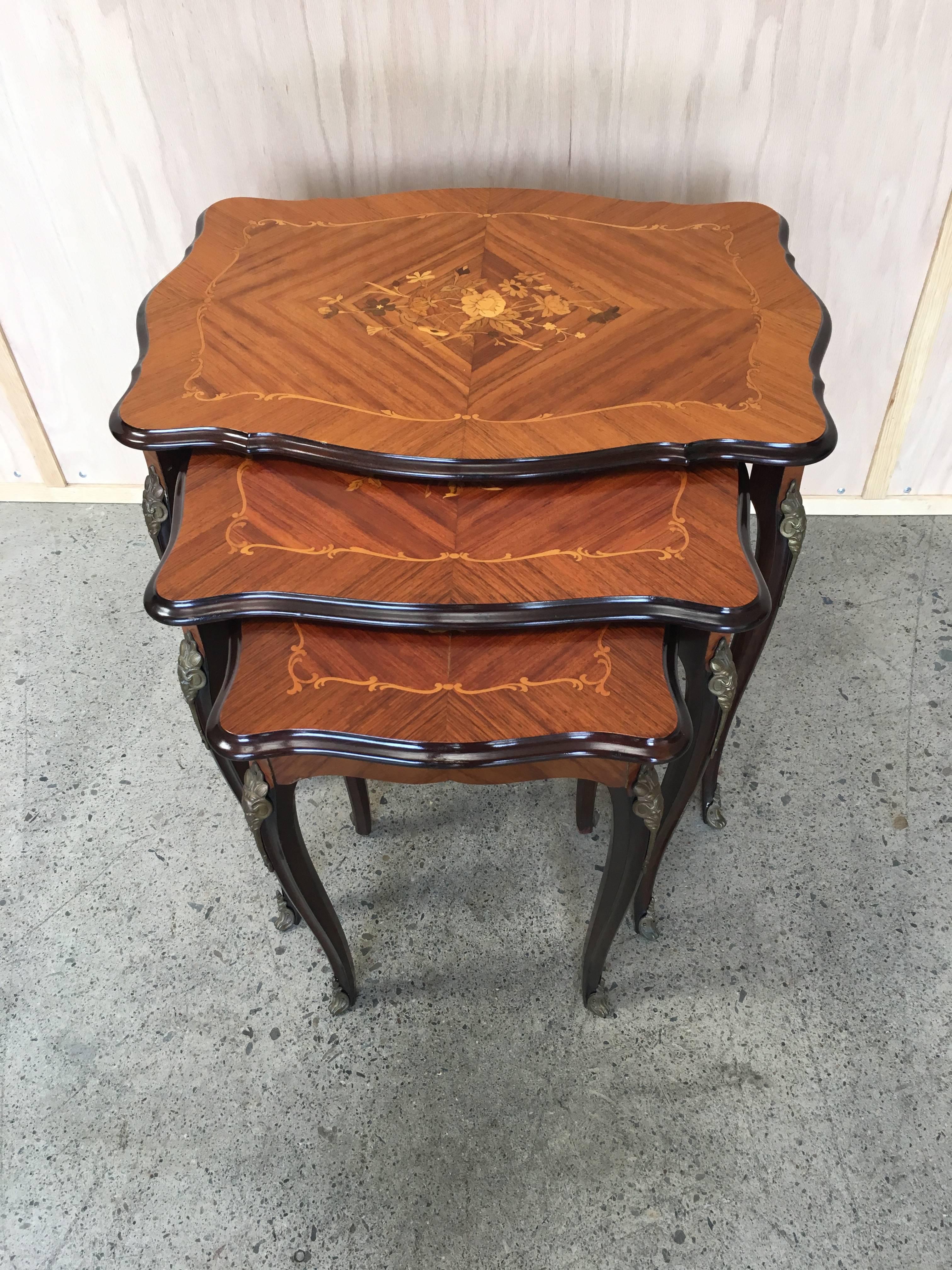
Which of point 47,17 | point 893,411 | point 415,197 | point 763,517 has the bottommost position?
point 893,411

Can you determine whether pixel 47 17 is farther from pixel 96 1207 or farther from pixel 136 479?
pixel 96 1207

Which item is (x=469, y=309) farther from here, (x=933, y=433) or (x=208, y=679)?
(x=933, y=433)

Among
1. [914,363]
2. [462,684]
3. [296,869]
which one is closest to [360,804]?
[296,869]

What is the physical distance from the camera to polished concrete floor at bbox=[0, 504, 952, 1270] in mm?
1432

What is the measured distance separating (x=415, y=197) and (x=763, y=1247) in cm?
182

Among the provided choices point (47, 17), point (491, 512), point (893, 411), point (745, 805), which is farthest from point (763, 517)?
point (47, 17)

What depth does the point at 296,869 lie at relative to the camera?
136 cm

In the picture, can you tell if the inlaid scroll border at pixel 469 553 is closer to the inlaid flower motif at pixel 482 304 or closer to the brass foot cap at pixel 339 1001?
the inlaid flower motif at pixel 482 304

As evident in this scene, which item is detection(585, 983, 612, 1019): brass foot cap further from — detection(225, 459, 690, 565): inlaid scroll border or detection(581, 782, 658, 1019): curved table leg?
detection(225, 459, 690, 565): inlaid scroll border

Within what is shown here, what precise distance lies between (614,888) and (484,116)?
1474 mm

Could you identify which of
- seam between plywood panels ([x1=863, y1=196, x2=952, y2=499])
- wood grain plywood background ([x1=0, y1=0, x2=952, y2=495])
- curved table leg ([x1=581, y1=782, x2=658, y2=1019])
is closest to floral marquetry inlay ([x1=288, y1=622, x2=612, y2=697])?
curved table leg ([x1=581, y1=782, x2=658, y2=1019])

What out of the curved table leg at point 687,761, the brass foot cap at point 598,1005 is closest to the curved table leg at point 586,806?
the curved table leg at point 687,761

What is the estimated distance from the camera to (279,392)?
1403 mm

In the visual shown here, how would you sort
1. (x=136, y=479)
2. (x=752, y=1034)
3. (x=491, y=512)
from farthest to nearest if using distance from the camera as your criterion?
(x=136, y=479) → (x=752, y=1034) → (x=491, y=512)
